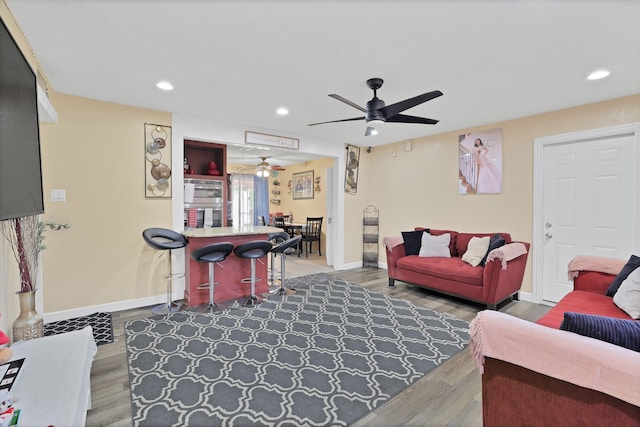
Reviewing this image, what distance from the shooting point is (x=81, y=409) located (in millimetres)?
1314

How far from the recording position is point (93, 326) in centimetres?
320

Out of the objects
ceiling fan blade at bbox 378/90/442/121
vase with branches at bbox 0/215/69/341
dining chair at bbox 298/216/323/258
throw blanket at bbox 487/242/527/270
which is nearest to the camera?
vase with branches at bbox 0/215/69/341

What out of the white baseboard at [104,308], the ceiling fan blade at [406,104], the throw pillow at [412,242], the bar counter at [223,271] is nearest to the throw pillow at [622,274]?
the ceiling fan blade at [406,104]

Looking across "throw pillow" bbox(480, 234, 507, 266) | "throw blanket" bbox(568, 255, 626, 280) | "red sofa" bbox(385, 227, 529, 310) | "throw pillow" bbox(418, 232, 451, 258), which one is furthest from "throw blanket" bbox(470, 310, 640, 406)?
"throw pillow" bbox(418, 232, 451, 258)

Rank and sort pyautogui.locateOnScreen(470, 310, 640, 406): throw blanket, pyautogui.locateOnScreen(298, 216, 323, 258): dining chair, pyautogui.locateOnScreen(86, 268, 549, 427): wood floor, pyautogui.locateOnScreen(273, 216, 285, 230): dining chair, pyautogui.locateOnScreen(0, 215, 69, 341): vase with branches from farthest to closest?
pyautogui.locateOnScreen(273, 216, 285, 230): dining chair < pyautogui.locateOnScreen(298, 216, 323, 258): dining chair < pyautogui.locateOnScreen(0, 215, 69, 341): vase with branches < pyautogui.locateOnScreen(86, 268, 549, 427): wood floor < pyautogui.locateOnScreen(470, 310, 640, 406): throw blanket

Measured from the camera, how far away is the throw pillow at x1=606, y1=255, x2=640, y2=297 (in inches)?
97.6

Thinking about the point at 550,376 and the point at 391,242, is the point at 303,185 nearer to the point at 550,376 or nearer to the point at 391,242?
the point at 391,242

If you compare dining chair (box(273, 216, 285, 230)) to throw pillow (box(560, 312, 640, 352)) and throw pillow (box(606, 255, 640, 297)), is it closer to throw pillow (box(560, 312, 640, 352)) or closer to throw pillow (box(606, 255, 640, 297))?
throw pillow (box(606, 255, 640, 297))

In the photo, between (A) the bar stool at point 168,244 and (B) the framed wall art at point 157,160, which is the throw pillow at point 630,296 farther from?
(B) the framed wall art at point 157,160

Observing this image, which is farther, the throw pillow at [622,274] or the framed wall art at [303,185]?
the framed wall art at [303,185]

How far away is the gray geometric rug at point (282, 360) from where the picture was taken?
1902mm

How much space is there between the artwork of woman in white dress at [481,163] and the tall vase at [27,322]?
5.22m

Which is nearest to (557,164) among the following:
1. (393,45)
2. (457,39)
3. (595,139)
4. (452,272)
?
(595,139)

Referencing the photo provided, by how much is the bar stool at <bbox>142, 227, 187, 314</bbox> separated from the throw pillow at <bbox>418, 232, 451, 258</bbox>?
339 centimetres
